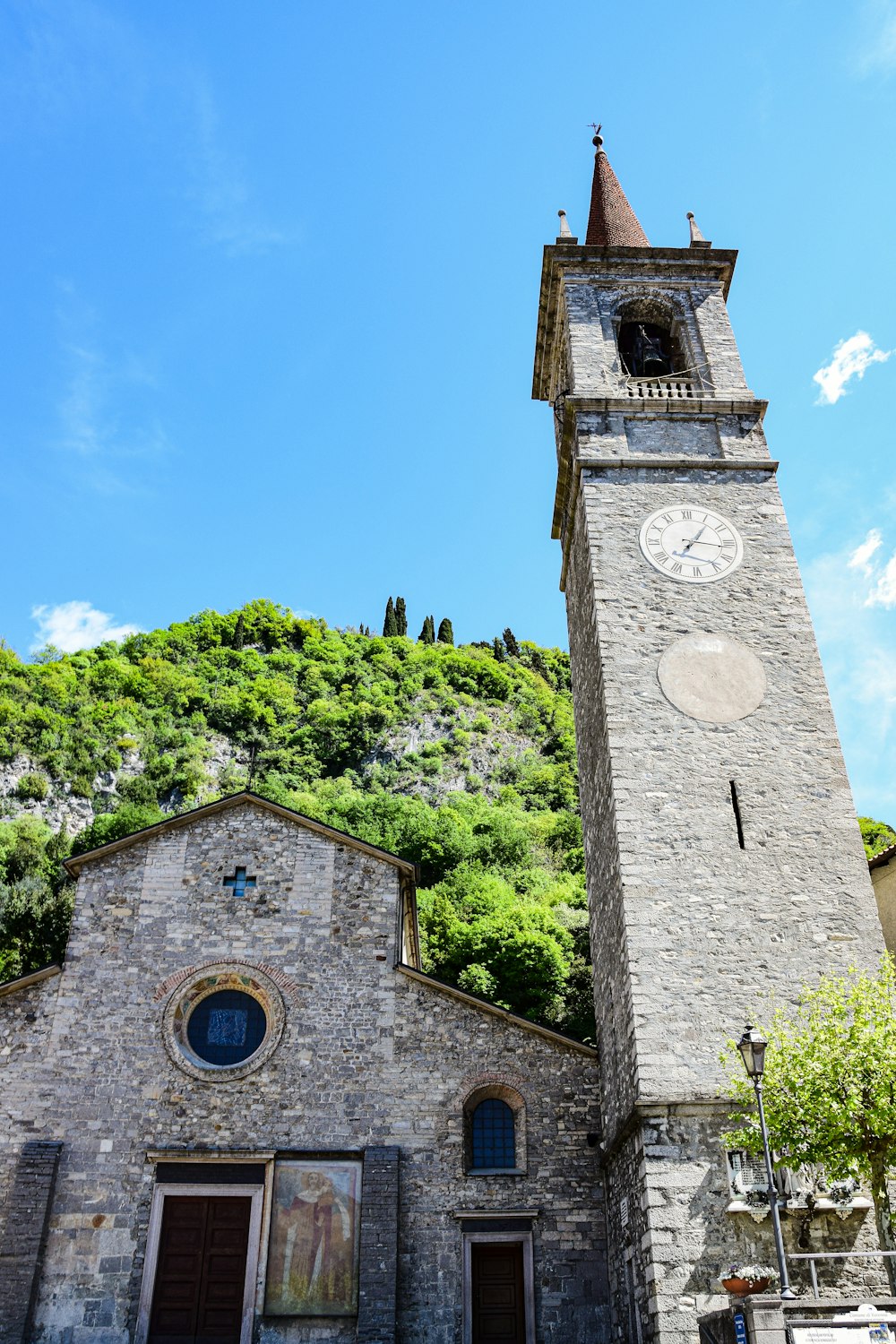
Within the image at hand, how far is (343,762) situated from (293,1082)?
57.1 meters

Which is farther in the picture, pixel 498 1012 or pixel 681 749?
pixel 498 1012

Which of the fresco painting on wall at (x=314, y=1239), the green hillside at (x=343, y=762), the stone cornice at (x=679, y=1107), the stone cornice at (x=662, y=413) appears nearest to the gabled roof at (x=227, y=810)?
the fresco painting on wall at (x=314, y=1239)

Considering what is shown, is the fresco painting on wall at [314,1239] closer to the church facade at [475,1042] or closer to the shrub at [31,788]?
the church facade at [475,1042]

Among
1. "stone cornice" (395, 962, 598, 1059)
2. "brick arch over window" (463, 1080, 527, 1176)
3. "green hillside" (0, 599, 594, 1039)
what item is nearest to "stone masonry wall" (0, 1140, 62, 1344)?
"stone cornice" (395, 962, 598, 1059)

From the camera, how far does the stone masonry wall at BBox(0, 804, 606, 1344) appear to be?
14586 mm

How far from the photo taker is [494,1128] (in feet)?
52.8

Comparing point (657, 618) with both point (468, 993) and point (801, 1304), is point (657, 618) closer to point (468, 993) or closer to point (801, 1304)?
point (468, 993)

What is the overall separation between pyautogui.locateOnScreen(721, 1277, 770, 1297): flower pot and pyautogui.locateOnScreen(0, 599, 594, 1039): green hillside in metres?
19.1

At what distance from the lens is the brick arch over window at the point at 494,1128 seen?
15758 millimetres

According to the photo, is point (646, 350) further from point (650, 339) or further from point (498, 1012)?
point (498, 1012)

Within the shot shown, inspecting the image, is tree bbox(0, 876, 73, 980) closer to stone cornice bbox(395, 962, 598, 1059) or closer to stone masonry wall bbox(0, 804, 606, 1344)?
stone masonry wall bbox(0, 804, 606, 1344)

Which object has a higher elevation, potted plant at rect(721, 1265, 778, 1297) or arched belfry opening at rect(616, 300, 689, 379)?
arched belfry opening at rect(616, 300, 689, 379)

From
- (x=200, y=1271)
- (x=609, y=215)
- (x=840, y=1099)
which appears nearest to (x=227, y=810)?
(x=200, y=1271)

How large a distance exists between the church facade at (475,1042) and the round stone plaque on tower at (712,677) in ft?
0.15
